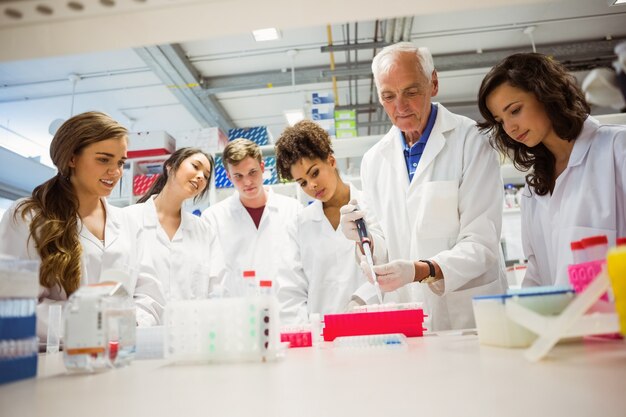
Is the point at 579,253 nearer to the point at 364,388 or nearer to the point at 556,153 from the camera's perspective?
the point at 364,388

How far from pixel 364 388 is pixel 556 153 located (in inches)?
53.0

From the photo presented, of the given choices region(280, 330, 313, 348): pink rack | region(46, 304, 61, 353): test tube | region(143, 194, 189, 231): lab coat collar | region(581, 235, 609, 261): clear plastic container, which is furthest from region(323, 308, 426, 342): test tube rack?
region(143, 194, 189, 231): lab coat collar

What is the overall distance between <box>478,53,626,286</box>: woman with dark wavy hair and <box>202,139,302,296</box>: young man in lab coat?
4.71 ft

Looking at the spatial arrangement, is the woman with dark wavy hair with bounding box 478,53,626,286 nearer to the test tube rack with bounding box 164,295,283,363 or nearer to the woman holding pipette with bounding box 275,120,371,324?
the woman holding pipette with bounding box 275,120,371,324

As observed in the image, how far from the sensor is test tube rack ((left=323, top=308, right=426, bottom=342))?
43.8 inches

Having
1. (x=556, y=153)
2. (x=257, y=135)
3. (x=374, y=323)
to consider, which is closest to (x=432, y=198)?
(x=556, y=153)

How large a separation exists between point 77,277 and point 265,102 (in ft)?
14.3

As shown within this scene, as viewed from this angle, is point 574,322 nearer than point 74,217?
Yes

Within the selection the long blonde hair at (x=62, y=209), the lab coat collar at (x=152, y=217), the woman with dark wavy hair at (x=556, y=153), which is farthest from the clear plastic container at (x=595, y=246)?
the lab coat collar at (x=152, y=217)

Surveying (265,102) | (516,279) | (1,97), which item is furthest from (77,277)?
(1,97)

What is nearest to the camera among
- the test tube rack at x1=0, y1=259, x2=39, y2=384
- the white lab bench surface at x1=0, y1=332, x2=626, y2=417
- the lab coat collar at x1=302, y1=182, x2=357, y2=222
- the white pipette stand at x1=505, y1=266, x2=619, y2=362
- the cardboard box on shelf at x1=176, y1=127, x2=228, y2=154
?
the white lab bench surface at x1=0, y1=332, x2=626, y2=417

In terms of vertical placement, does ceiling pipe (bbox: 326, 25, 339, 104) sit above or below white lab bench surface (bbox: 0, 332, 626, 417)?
above

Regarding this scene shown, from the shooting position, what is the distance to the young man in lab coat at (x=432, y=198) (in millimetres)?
1483

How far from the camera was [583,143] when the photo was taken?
138cm
